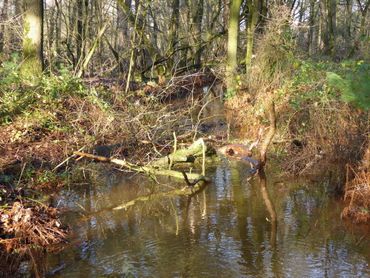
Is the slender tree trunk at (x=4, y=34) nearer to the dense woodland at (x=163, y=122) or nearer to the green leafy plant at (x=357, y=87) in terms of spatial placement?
the dense woodland at (x=163, y=122)

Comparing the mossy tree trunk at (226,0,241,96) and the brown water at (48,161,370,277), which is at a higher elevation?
the mossy tree trunk at (226,0,241,96)

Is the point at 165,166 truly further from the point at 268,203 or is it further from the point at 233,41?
the point at 233,41

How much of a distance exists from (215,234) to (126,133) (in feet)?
14.3

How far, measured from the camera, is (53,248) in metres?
6.43

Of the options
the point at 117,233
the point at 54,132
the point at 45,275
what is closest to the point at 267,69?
the point at 54,132

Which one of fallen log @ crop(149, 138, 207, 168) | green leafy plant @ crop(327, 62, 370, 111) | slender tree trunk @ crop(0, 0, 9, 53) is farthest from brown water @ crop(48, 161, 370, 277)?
slender tree trunk @ crop(0, 0, 9, 53)

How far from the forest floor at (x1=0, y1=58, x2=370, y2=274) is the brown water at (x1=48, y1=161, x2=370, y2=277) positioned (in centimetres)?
49

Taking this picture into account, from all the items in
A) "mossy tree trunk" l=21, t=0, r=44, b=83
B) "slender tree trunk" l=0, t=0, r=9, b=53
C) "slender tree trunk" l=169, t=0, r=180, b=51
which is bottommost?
"mossy tree trunk" l=21, t=0, r=44, b=83

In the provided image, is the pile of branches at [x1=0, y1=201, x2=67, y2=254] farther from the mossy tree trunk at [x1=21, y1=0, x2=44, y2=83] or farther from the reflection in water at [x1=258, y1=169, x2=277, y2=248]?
the mossy tree trunk at [x1=21, y1=0, x2=44, y2=83]

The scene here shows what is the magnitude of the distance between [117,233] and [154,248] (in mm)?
834

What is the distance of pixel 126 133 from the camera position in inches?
417

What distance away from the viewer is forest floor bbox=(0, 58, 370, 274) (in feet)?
24.2

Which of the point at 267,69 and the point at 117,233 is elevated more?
the point at 267,69

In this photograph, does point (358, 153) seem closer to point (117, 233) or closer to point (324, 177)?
point (324, 177)
